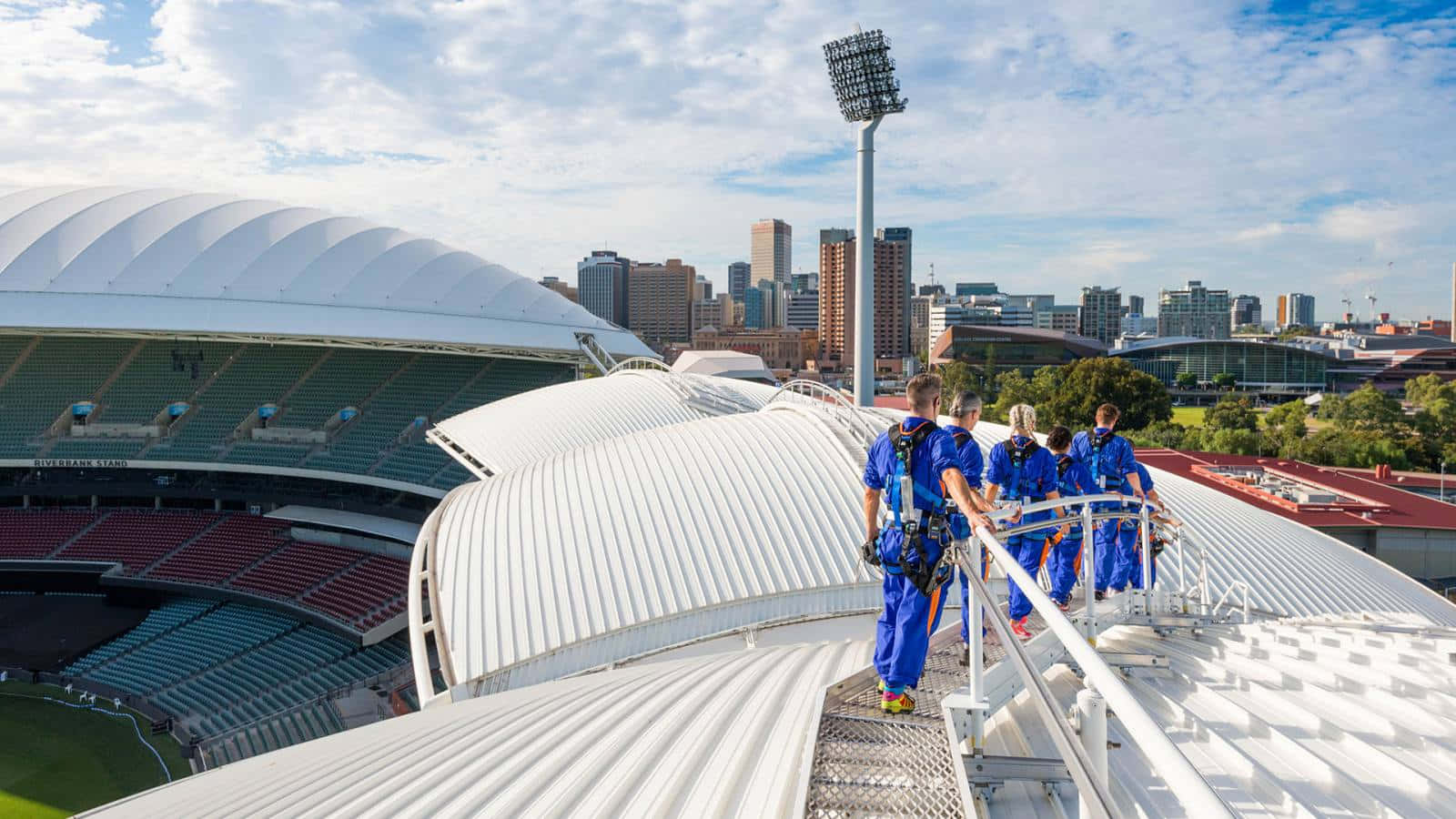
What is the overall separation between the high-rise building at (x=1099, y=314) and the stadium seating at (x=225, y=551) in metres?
166

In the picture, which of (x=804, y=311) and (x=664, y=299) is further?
(x=804, y=311)

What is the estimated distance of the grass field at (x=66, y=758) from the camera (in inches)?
656

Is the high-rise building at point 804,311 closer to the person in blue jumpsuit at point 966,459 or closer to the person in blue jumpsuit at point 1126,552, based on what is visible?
the person in blue jumpsuit at point 1126,552

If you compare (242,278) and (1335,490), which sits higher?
(242,278)

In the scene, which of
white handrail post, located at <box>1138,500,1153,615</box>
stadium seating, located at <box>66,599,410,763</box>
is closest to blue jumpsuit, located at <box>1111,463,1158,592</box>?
white handrail post, located at <box>1138,500,1153,615</box>

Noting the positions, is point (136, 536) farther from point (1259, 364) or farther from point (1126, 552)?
point (1259, 364)

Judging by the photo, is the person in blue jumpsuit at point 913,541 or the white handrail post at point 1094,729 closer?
the white handrail post at point 1094,729

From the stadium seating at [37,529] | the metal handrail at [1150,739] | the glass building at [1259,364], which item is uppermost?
the glass building at [1259,364]

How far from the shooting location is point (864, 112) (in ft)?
102

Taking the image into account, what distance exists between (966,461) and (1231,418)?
51.1 m

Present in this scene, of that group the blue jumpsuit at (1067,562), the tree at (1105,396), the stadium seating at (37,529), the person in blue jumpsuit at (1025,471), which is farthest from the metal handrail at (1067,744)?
the tree at (1105,396)

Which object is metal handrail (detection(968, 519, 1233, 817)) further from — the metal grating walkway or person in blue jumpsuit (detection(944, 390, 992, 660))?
person in blue jumpsuit (detection(944, 390, 992, 660))

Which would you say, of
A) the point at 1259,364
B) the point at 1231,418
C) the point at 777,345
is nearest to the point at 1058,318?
the point at 777,345

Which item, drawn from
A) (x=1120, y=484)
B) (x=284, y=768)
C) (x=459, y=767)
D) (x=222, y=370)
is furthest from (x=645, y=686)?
(x=222, y=370)
